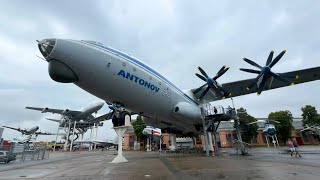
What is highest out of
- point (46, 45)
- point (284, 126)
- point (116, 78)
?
point (284, 126)

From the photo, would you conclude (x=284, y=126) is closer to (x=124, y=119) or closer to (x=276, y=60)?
(x=276, y=60)

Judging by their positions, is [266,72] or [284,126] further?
Result: [284,126]

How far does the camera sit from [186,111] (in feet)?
67.9

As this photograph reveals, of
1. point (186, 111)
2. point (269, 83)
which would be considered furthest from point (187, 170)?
point (269, 83)

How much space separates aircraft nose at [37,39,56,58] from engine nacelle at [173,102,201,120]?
1287 cm

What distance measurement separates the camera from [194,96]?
24.6 m

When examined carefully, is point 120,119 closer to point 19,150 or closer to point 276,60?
point 19,150

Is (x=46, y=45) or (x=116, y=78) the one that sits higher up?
(x=46, y=45)

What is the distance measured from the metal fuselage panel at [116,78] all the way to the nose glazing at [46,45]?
0.83 feet

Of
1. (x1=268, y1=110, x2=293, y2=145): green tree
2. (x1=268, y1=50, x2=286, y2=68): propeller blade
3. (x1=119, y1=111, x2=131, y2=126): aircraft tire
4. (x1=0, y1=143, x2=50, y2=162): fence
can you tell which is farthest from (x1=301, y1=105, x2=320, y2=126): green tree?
(x1=0, y1=143, x2=50, y2=162): fence

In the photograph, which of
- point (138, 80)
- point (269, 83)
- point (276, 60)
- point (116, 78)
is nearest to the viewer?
point (116, 78)

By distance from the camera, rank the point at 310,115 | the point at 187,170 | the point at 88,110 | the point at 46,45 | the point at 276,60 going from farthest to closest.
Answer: the point at 310,115
the point at 88,110
the point at 276,60
the point at 46,45
the point at 187,170

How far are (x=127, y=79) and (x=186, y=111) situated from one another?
914 cm

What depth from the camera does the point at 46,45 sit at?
10750mm
